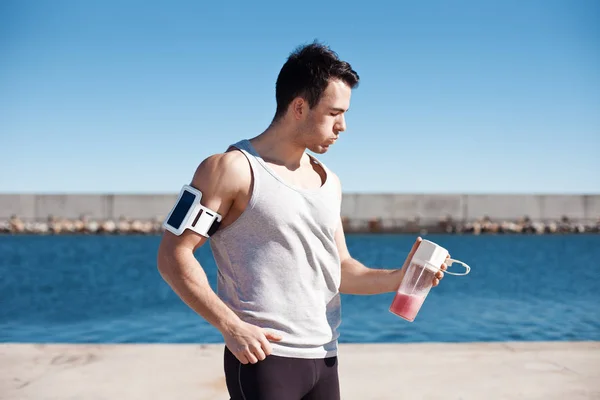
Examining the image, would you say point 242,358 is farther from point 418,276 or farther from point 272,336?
point 418,276

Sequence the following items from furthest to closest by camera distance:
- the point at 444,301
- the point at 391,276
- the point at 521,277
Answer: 1. the point at 521,277
2. the point at 444,301
3. the point at 391,276

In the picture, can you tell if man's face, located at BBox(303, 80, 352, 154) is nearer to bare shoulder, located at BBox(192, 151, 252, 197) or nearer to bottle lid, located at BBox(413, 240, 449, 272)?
bare shoulder, located at BBox(192, 151, 252, 197)

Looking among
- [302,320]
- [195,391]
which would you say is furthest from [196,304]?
[195,391]

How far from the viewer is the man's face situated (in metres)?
1.70

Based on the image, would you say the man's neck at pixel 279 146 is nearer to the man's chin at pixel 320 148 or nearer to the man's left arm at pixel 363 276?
the man's chin at pixel 320 148

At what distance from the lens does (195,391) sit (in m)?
3.62

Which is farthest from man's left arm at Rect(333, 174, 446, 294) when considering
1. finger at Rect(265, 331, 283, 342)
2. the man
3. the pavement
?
the pavement

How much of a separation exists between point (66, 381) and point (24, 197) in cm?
5050

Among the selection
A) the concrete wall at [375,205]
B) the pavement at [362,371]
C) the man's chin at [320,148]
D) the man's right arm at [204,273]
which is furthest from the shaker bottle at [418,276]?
the concrete wall at [375,205]

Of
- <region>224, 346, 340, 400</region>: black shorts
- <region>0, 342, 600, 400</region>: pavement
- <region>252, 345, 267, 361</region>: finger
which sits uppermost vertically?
<region>252, 345, 267, 361</region>: finger

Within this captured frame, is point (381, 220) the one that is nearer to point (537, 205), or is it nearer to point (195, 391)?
point (537, 205)

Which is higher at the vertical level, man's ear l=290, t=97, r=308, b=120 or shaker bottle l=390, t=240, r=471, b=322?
man's ear l=290, t=97, r=308, b=120

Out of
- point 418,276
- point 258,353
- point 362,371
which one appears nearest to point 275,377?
point 258,353

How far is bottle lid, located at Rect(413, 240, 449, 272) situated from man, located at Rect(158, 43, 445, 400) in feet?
0.97
